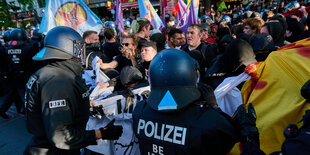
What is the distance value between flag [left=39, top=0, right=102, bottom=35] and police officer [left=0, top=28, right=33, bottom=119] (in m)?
0.97

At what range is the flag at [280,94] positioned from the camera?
4.36 ft

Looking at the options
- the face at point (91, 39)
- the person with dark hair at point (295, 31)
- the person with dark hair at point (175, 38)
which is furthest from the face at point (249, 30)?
the face at point (91, 39)

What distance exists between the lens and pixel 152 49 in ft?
9.48

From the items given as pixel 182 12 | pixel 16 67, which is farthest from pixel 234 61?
pixel 16 67

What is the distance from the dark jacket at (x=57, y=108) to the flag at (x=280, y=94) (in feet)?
4.71

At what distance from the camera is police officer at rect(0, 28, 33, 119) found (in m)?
5.14

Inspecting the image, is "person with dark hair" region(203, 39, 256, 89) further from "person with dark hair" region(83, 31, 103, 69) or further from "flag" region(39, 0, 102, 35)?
"flag" region(39, 0, 102, 35)

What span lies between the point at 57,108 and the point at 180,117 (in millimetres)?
960

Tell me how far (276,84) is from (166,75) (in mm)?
924

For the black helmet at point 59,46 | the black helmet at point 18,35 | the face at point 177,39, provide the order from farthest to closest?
the black helmet at point 18,35 → the face at point 177,39 → the black helmet at point 59,46

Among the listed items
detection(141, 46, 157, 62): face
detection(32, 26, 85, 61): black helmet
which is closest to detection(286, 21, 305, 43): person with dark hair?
detection(141, 46, 157, 62): face

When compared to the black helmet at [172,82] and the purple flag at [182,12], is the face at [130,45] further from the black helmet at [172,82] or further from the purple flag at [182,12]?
the purple flag at [182,12]

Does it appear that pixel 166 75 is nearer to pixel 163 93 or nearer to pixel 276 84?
pixel 163 93

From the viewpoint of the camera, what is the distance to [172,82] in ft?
4.06
